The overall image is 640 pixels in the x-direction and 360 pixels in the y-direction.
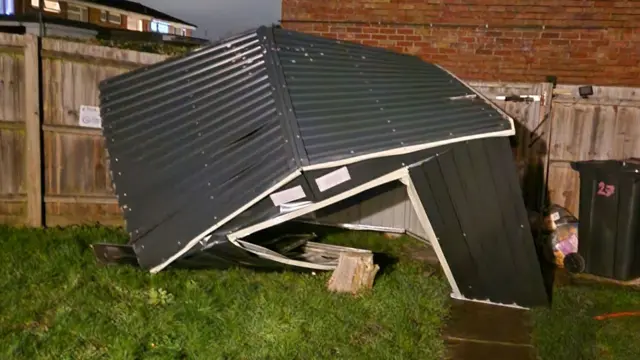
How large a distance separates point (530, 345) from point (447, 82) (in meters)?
2.39

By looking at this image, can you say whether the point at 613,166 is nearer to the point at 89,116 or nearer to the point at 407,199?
the point at 407,199

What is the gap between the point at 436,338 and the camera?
430 centimetres

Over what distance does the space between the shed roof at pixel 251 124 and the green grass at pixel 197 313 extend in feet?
1.43

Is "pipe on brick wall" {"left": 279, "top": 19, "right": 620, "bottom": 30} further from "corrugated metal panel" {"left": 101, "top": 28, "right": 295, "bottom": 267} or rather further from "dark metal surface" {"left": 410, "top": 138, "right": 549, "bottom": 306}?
"dark metal surface" {"left": 410, "top": 138, "right": 549, "bottom": 306}

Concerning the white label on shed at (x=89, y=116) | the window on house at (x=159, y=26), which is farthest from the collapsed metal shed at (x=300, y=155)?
the window on house at (x=159, y=26)

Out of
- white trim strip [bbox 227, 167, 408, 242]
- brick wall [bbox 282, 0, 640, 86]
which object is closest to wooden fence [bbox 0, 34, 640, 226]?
brick wall [bbox 282, 0, 640, 86]

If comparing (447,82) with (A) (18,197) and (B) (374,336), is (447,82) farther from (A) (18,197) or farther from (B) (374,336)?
(A) (18,197)

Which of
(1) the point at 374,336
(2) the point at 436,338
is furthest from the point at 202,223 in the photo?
(2) the point at 436,338

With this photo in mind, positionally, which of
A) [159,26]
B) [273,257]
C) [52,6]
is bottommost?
[273,257]

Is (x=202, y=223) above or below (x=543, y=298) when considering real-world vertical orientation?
above

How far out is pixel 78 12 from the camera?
2594 cm

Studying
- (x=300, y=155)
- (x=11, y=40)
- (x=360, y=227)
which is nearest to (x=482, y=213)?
(x=300, y=155)

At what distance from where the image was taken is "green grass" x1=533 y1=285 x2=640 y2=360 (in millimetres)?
4215

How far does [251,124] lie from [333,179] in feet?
2.69
